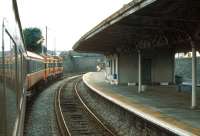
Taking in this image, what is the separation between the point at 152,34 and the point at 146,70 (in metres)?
11.5

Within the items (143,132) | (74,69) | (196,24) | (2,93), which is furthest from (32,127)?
(74,69)

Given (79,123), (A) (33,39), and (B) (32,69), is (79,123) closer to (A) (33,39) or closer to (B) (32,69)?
(B) (32,69)

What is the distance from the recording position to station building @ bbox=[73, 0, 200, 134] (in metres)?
12.6

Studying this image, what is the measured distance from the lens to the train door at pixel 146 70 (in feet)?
102

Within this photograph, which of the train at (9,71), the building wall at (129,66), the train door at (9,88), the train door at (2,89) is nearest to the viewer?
the train door at (2,89)

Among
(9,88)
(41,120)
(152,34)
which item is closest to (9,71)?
(9,88)

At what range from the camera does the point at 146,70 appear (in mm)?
31109

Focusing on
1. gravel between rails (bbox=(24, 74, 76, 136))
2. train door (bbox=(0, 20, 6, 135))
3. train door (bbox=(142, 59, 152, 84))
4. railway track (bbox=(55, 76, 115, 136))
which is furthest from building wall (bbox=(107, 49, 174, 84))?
train door (bbox=(0, 20, 6, 135))

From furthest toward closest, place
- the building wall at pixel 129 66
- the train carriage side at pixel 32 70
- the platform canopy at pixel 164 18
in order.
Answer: the building wall at pixel 129 66
the train carriage side at pixel 32 70
the platform canopy at pixel 164 18

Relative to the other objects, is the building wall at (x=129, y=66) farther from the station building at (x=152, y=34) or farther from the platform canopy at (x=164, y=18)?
the platform canopy at (x=164, y=18)

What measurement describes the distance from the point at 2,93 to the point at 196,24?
12.0m

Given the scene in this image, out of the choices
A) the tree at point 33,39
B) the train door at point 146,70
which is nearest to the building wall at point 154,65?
the train door at point 146,70

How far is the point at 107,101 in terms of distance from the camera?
20.9 metres

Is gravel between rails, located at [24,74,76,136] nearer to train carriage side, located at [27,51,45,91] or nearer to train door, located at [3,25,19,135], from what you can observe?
train carriage side, located at [27,51,45,91]
